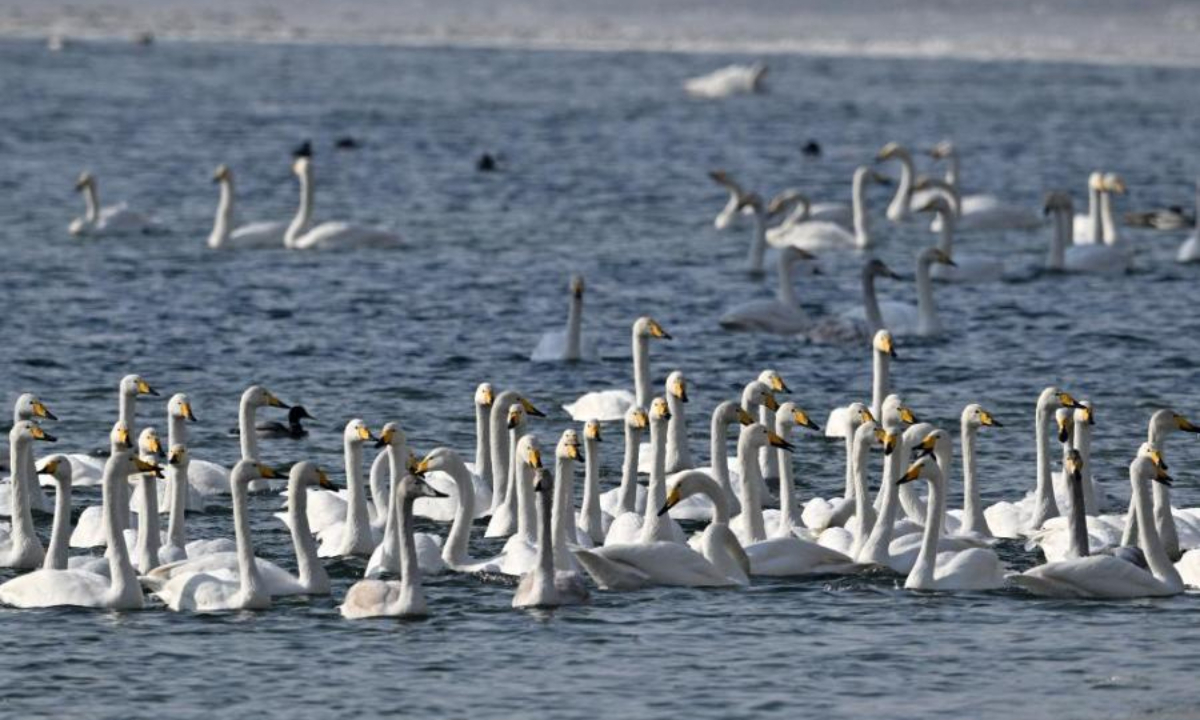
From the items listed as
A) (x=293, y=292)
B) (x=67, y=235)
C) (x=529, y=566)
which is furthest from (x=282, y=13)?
(x=529, y=566)

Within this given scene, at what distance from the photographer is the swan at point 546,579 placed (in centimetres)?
1405

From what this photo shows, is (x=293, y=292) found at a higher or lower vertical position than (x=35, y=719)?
higher

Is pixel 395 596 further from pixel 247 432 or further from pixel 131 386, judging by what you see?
pixel 131 386

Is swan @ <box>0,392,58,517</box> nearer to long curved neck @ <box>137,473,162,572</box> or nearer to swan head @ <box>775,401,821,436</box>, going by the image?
long curved neck @ <box>137,473,162,572</box>

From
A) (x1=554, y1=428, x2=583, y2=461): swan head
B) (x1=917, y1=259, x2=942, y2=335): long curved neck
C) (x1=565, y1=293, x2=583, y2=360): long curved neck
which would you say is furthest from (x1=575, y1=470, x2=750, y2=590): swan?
(x1=917, y1=259, x2=942, y2=335): long curved neck

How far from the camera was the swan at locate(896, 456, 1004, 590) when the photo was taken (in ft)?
47.8

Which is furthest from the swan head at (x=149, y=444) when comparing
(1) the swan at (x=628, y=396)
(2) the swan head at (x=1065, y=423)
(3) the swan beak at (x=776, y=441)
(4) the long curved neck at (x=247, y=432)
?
(2) the swan head at (x=1065, y=423)

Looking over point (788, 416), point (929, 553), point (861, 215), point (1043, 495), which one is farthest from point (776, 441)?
point (861, 215)

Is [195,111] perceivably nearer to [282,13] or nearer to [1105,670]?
[282,13]

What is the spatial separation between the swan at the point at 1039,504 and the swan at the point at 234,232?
49.8ft

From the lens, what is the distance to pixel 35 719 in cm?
1229

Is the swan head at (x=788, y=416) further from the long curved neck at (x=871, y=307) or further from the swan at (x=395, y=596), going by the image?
the long curved neck at (x=871, y=307)

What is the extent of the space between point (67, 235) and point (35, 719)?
19.4m

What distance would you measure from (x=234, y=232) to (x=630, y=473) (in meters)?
15.2
